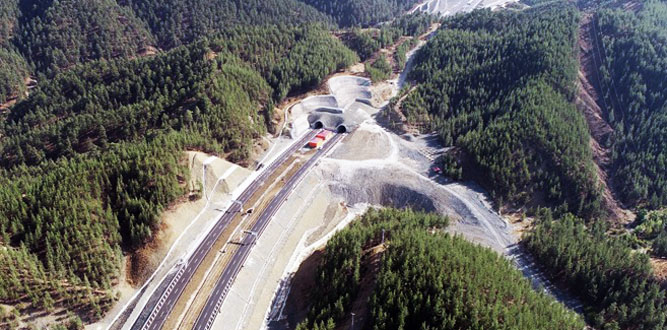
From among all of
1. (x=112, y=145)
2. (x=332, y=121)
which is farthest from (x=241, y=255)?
(x=332, y=121)

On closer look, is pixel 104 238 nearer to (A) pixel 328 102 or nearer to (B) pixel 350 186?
(B) pixel 350 186

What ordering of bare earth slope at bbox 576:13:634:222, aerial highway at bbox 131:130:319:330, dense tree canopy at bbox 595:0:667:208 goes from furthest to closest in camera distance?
dense tree canopy at bbox 595:0:667:208 < bare earth slope at bbox 576:13:634:222 < aerial highway at bbox 131:130:319:330

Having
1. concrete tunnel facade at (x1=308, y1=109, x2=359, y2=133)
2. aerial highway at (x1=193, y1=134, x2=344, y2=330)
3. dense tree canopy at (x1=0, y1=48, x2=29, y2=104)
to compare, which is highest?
dense tree canopy at (x1=0, y1=48, x2=29, y2=104)

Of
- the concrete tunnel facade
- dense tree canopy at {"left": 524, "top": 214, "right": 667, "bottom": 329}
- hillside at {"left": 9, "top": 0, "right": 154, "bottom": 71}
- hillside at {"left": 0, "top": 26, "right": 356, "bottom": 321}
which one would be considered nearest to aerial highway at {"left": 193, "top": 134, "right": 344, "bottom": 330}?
hillside at {"left": 0, "top": 26, "right": 356, "bottom": 321}

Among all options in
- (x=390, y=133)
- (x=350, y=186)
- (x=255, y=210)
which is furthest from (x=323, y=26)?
(x=255, y=210)

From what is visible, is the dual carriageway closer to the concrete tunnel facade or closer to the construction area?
the construction area
